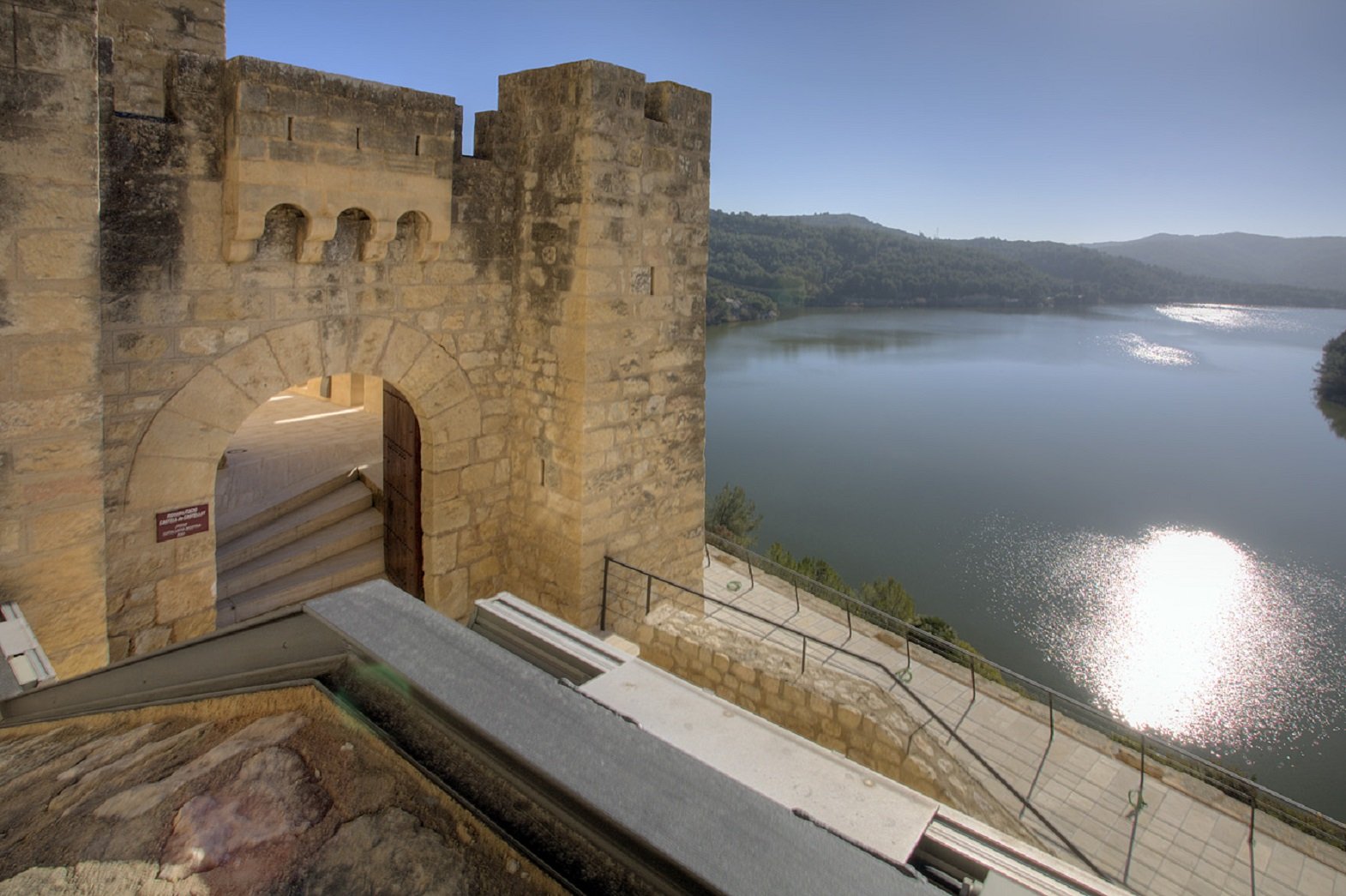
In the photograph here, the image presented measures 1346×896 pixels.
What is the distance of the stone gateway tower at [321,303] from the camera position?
3.26 metres

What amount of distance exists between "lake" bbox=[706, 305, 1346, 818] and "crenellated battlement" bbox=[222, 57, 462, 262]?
48.0ft

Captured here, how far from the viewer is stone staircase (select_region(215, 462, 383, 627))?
522 cm

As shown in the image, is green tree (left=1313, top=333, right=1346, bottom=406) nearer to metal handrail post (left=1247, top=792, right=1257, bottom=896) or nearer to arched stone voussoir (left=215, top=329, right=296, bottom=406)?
metal handrail post (left=1247, top=792, right=1257, bottom=896)

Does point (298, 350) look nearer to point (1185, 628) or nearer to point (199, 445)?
point (199, 445)

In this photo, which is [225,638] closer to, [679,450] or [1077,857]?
[679,450]

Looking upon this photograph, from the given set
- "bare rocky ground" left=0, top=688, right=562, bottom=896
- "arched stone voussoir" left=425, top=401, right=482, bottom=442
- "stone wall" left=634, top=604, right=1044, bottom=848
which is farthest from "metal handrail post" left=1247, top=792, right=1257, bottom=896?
"bare rocky ground" left=0, top=688, right=562, bottom=896

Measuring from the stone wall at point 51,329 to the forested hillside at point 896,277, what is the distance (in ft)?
145

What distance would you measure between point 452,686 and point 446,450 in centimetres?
394

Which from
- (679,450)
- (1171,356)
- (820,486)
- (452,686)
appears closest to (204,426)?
(679,450)

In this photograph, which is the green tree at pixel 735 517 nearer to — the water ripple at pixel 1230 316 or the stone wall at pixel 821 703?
the stone wall at pixel 821 703

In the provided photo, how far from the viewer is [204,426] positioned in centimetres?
401

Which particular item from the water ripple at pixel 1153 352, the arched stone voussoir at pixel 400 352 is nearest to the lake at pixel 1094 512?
the water ripple at pixel 1153 352

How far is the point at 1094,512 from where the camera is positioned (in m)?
25.1

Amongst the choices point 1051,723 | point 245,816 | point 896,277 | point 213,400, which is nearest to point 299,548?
point 213,400
